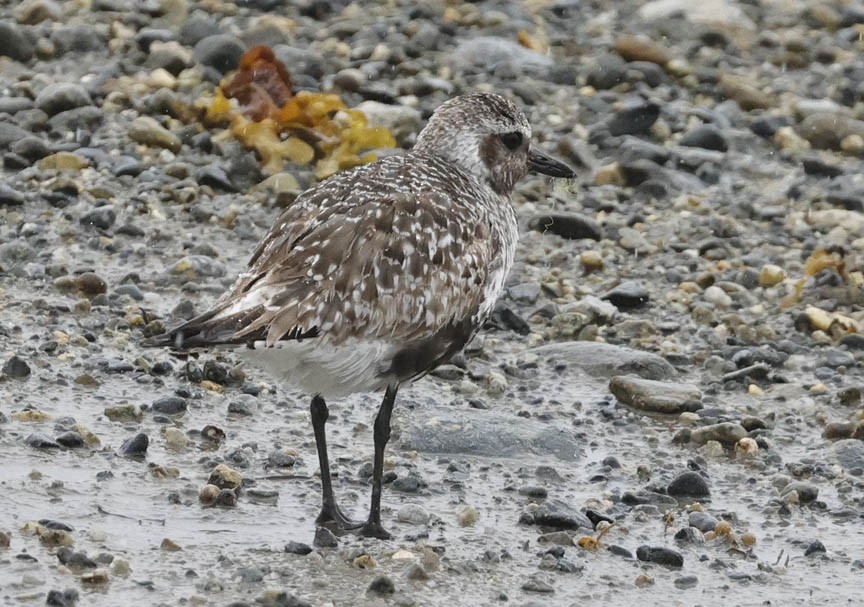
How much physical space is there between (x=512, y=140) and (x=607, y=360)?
5.70 feet

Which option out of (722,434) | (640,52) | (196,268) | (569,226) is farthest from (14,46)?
(722,434)

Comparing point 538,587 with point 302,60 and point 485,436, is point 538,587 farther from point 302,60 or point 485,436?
point 302,60

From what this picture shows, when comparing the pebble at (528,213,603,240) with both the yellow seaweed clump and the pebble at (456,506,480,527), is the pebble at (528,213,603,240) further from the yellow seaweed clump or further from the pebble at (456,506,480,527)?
the pebble at (456,506,480,527)

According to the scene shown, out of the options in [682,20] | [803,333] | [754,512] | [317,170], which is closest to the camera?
[754,512]

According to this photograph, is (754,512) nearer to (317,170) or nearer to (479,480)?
(479,480)

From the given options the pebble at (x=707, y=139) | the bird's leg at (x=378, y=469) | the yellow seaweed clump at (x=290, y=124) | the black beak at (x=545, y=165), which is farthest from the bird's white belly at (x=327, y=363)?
the pebble at (x=707, y=139)

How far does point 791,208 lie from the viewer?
12055 mm

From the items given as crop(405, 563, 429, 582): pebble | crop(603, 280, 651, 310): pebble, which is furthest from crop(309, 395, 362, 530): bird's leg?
crop(603, 280, 651, 310): pebble

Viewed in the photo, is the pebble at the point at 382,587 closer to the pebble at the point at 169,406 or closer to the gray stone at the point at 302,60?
the pebble at the point at 169,406

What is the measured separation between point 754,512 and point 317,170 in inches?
206

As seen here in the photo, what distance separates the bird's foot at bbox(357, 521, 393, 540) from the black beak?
8.22ft

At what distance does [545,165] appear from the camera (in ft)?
27.7

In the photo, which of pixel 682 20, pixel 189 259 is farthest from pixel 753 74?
pixel 189 259

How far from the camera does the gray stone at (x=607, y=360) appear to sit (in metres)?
9.15
